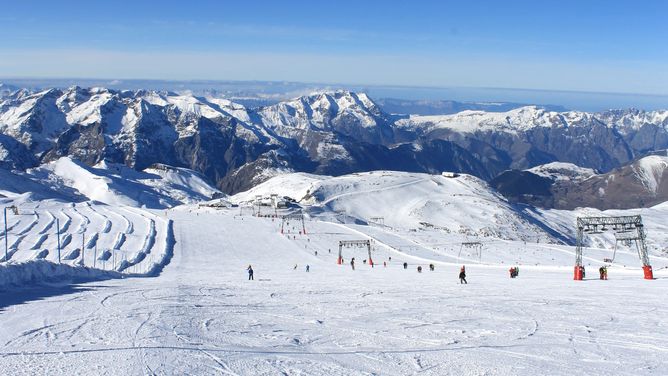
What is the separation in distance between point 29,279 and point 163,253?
3951 cm

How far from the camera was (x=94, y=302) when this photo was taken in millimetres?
25047

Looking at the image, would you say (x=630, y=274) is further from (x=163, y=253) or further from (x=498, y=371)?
(x=163, y=253)

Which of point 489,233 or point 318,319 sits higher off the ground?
point 318,319

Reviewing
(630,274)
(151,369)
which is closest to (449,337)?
(151,369)

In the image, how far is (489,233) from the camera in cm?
17488

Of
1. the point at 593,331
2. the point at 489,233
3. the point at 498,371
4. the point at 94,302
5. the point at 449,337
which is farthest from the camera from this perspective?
the point at 489,233

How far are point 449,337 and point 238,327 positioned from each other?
23.4ft

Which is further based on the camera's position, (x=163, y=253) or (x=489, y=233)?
(x=489, y=233)

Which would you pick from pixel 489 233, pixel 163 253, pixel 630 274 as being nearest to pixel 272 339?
pixel 630 274

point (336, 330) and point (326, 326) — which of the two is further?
point (326, 326)

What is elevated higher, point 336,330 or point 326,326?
point 336,330

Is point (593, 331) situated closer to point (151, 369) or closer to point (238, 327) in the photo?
point (238, 327)

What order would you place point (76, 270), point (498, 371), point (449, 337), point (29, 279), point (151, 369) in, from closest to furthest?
point (151, 369) < point (498, 371) < point (449, 337) < point (29, 279) < point (76, 270)

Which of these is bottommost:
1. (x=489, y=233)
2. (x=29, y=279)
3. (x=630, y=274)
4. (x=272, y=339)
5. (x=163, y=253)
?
(x=489, y=233)
